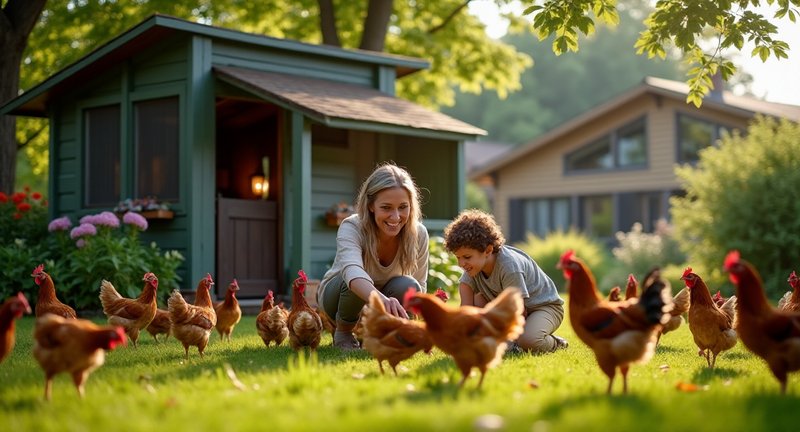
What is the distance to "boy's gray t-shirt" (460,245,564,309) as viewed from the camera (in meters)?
6.95

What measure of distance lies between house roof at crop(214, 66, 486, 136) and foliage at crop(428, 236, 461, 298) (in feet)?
6.31

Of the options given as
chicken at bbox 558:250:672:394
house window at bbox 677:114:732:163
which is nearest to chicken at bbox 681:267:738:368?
chicken at bbox 558:250:672:394

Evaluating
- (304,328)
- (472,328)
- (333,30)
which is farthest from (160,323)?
(333,30)

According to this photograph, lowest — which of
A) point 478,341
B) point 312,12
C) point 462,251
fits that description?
point 478,341

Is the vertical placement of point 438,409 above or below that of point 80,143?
below

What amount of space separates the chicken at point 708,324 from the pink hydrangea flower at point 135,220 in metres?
7.98

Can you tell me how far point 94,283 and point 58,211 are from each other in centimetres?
388

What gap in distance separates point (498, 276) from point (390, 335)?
173 cm

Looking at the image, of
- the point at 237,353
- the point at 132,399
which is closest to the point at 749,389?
the point at 132,399

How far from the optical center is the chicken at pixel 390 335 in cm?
552

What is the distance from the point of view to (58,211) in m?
14.6

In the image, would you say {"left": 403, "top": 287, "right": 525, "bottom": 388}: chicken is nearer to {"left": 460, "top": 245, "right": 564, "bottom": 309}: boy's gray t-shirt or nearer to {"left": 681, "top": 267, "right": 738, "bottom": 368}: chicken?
{"left": 460, "top": 245, "right": 564, "bottom": 309}: boy's gray t-shirt

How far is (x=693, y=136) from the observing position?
26.3 m

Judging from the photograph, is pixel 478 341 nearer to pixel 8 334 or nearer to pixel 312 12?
pixel 8 334
